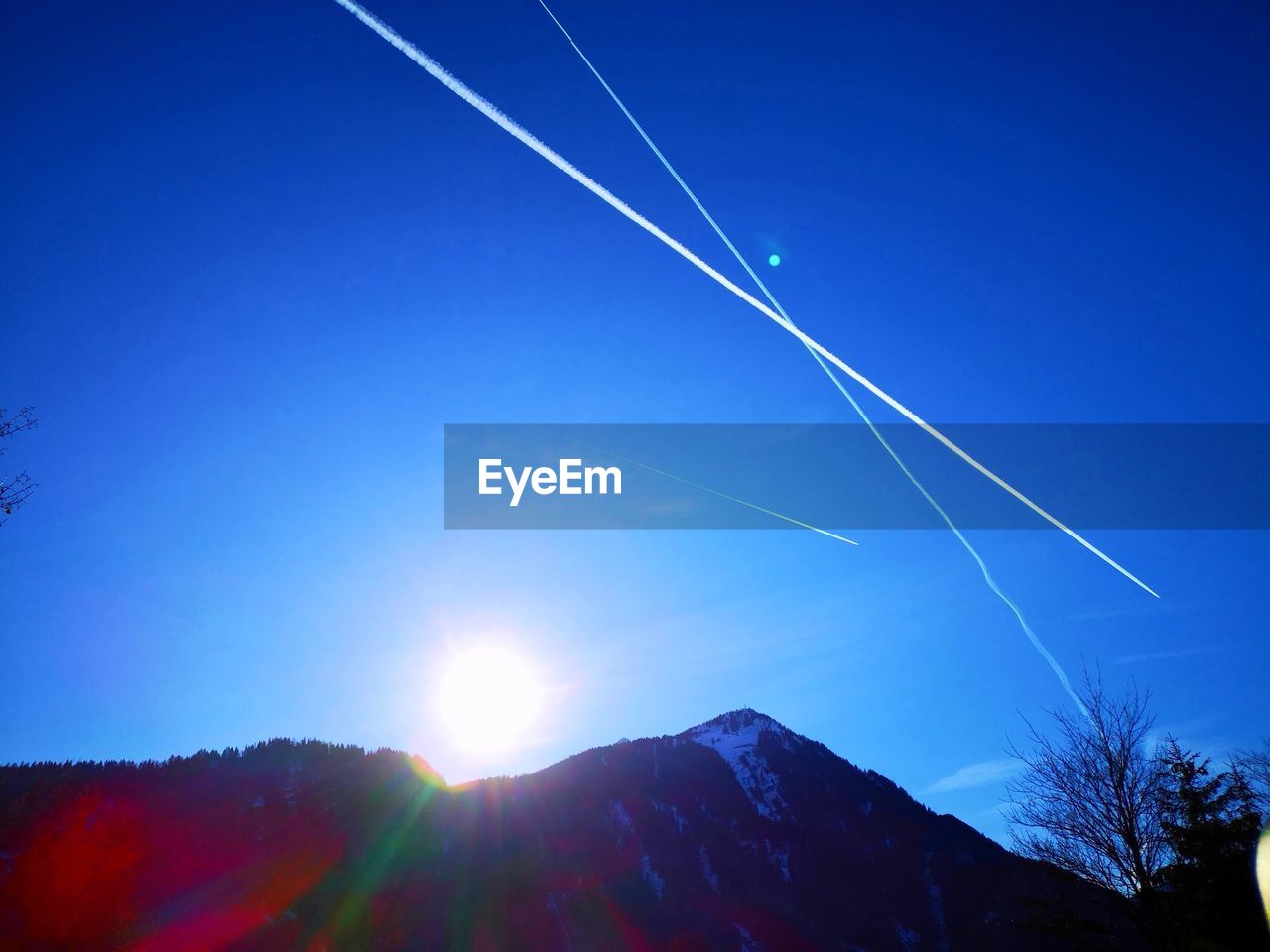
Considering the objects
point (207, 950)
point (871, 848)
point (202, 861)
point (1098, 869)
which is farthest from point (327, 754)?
point (1098, 869)

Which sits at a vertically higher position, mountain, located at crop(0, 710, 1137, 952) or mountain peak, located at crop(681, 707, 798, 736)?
mountain peak, located at crop(681, 707, 798, 736)

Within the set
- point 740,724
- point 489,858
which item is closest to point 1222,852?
point 489,858

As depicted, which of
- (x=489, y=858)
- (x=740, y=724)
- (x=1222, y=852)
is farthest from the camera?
(x=740, y=724)

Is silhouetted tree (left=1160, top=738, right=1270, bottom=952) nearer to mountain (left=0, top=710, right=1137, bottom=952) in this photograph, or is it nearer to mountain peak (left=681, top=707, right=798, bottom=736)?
mountain (left=0, top=710, right=1137, bottom=952)

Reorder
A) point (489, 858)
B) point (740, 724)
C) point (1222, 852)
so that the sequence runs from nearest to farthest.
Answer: point (1222, 852), point (489, 858), point (740, 724)

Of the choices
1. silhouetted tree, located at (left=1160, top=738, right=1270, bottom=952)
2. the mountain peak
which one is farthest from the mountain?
silhouetted tree, located at (left=1160, top=738, right=1270, bottom=952)

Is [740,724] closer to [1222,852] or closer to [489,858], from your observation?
[489,858]

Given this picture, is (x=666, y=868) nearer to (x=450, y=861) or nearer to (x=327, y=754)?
(x=450, y=861)

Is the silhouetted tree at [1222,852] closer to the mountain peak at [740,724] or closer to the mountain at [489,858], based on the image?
the mountain at [489,858]
